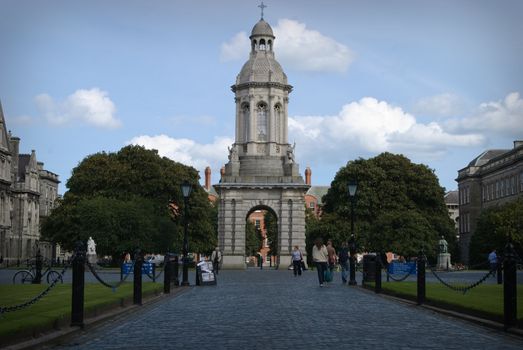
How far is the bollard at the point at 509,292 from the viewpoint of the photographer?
57.4ft

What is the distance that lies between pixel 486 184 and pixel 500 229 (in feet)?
121

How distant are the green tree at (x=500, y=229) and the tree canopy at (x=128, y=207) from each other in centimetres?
2836

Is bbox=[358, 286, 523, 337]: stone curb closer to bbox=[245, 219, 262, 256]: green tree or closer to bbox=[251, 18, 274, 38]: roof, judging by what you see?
bbox=[251, 18, 274, 38]: roof

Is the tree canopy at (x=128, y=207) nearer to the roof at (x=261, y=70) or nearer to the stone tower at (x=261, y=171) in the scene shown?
the stone tower at (x=261, y=171)

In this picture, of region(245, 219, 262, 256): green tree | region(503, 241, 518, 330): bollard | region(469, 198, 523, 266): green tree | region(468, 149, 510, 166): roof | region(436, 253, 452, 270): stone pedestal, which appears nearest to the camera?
region(503, 241, 518, 330): bollard

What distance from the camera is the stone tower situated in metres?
79.5

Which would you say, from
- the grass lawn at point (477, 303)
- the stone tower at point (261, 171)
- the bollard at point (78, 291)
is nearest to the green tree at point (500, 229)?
the stone tower at point (261, 171)

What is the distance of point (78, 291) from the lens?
18.0 m

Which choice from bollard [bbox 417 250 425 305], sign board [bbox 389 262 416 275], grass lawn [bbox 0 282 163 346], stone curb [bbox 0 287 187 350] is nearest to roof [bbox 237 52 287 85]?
sign board [bbox 389 262 416 275]

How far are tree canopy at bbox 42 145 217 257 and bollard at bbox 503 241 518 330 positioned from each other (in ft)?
192

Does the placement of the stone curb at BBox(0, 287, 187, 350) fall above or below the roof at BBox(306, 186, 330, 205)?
below

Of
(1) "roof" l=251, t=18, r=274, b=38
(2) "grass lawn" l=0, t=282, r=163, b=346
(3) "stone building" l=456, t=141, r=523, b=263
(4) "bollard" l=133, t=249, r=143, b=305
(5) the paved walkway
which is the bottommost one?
(5) the paved walkway

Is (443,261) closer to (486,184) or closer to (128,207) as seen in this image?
(128,207)

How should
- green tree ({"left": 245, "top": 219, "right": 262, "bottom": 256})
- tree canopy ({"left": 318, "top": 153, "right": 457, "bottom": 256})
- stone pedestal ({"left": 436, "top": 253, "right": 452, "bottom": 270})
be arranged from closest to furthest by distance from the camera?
1. stone pedestal ({"left": 436, "top": 253, "right": 452, "bottom": 270})
2. tree canopy ({"left": 318, "top": 153, "right": 457, "bottom": 256})
3. green tree ({"left": 245, "top": 219, "right": 262, "bottom": 256})
